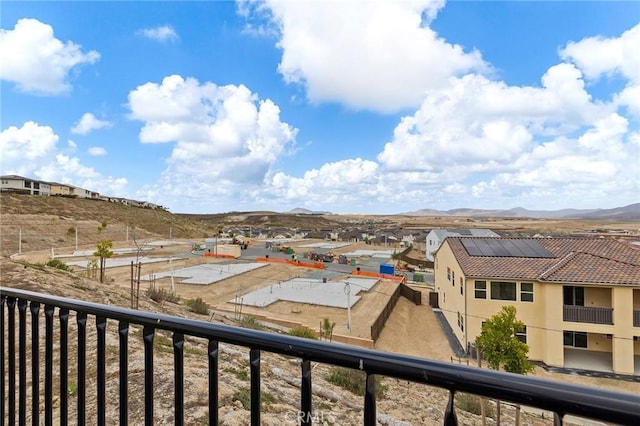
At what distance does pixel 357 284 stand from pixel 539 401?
22558mm

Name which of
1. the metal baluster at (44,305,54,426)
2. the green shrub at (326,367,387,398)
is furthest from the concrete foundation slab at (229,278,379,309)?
the metal baluster at (44,305,54,426)

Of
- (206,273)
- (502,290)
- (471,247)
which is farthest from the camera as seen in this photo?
(206,273)

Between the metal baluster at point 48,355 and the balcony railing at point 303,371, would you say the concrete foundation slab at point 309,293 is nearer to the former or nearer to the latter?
the metal baluster at point 48,355

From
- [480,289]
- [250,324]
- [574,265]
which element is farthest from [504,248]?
[250,324]

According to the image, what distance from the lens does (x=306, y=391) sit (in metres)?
0.99

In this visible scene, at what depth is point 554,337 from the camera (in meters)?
13.2

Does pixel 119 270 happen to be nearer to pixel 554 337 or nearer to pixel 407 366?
pixel 554 337

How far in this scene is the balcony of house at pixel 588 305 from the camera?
12.9 metres

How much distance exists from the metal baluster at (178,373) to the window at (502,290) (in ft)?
48.9

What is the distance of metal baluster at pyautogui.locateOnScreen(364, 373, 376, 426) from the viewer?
Answer: 0.90 meters

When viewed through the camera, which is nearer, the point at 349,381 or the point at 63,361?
the point at 63,361

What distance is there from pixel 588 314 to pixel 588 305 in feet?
1.69

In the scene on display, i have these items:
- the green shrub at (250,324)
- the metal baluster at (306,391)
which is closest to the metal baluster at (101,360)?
the metal baluster at (306,391)

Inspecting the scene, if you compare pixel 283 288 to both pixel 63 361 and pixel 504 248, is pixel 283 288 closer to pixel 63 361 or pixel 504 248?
pixel 504 248
